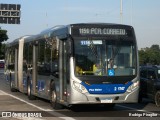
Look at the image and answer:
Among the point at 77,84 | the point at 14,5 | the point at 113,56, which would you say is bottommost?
the point at 77,84

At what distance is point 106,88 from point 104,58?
3.17ft

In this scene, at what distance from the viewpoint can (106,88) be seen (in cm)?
1424

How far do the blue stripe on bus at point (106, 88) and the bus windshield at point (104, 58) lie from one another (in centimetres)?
36

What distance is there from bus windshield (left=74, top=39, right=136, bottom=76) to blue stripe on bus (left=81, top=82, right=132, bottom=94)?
1.17ft

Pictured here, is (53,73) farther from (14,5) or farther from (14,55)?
(14,5)

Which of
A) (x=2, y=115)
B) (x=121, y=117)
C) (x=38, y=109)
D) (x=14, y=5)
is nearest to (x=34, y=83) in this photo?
(x=38, y=109)

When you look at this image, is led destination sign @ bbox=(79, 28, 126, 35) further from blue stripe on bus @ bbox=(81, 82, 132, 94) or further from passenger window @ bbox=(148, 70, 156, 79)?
passenger window @ bbox=(148, 70, 156, 79)

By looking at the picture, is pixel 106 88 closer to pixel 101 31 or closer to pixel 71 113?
pixel 71 113

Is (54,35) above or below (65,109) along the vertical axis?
above

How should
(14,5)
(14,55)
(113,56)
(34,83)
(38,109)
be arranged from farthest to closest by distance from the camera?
1. (14,5)
2. (14,55)
3. (34,83)
4. (38,109)
5. (113,56)

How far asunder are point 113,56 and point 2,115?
4.04 m

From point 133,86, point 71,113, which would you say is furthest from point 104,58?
point 71,113

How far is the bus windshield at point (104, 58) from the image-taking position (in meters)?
14.1

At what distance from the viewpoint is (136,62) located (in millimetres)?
14578
